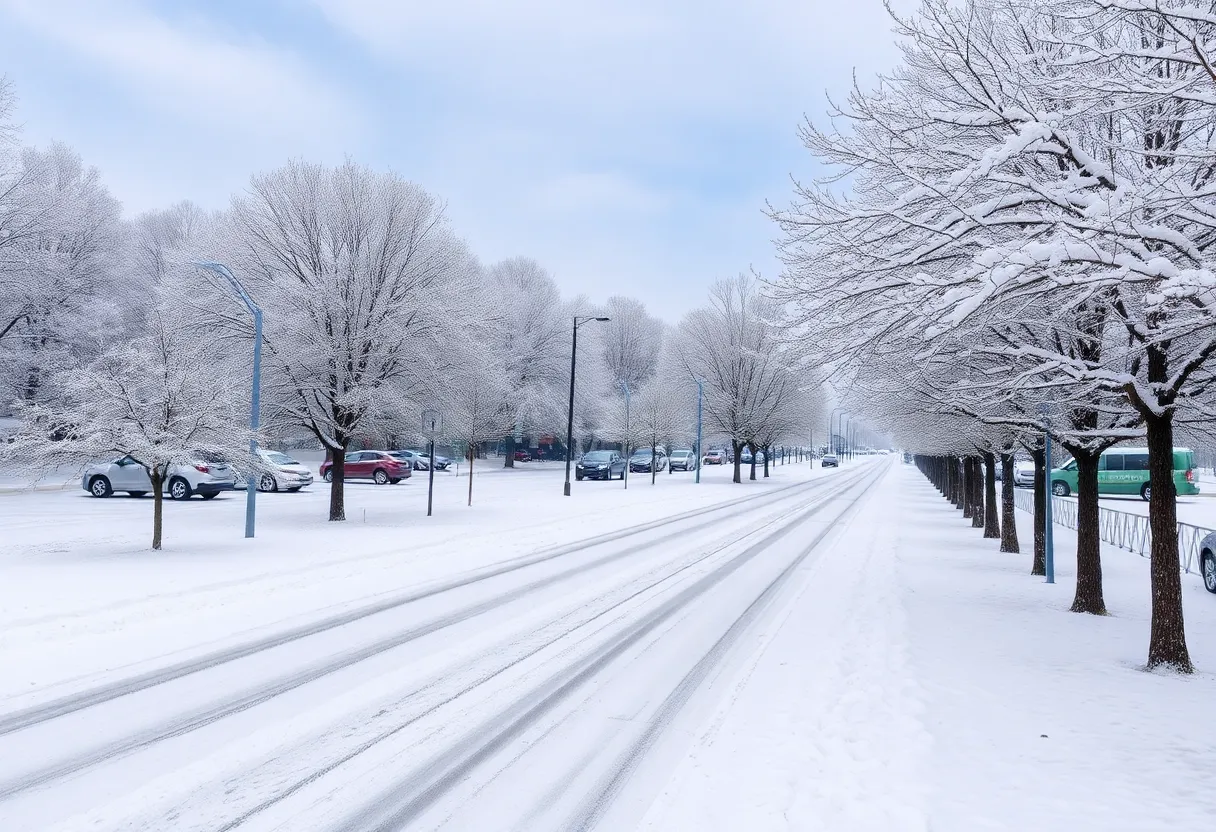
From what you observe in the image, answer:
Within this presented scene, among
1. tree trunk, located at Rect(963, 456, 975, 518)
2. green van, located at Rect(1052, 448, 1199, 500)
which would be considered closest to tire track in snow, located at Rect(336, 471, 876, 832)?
tree trunk, located at Rect(963, 456, 975, 518)

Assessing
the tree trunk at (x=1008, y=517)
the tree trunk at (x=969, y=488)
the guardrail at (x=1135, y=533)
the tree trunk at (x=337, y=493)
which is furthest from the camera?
the tree trunk at (x=969, y=488)

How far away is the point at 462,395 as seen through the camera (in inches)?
784

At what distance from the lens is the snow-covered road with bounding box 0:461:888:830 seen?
13.3 ft

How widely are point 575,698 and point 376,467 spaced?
30.9m

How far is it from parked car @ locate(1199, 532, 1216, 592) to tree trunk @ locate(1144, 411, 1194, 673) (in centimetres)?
615

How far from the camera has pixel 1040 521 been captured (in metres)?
13.6

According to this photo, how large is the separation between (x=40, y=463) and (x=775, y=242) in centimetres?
1117

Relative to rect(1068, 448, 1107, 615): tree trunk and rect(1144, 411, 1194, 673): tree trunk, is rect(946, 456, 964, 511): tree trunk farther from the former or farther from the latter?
rect(1144, 411, 1194, 673): tree trunk

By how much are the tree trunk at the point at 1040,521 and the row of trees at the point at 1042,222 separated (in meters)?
3.43

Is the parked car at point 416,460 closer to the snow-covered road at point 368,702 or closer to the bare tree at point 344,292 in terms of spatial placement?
the bare tree at point 344,292

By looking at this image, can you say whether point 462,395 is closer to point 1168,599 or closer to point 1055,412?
point 1055,412

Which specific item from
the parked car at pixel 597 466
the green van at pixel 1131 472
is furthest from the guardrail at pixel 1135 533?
the parked car at pixel 597 466

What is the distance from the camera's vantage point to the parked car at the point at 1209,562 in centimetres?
1178

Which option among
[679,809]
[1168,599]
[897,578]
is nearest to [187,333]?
[897,578]
